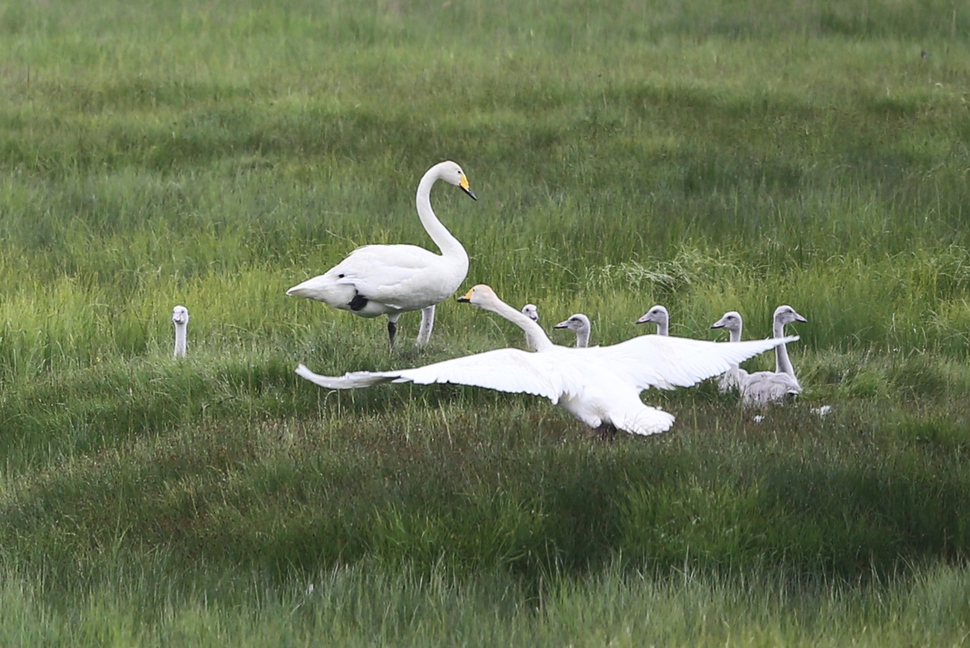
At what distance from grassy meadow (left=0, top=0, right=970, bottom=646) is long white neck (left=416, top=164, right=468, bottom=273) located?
0.55 metres

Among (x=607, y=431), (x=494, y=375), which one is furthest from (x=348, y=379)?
(x=607, y=431)

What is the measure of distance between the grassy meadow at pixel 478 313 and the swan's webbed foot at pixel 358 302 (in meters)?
0.28

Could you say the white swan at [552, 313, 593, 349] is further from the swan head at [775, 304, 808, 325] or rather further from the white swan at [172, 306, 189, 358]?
the white swan at [172, 306, 189, 358]

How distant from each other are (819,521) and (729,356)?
1.22 m

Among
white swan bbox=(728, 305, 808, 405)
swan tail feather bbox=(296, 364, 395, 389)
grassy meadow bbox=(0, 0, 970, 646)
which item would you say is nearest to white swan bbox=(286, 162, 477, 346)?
grassy meadow bbox=(0, 0, 970, 646)

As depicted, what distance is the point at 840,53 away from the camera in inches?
704

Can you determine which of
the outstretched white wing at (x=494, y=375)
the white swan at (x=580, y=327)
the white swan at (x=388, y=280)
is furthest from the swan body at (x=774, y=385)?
the white swan at (x=388, y=280)

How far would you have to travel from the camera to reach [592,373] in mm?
6066

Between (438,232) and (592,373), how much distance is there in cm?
243

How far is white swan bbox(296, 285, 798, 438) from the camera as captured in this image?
5488 millimetres

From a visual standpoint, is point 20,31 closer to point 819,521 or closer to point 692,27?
point 692,27

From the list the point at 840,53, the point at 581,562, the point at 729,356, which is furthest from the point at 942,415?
the point at 840,53

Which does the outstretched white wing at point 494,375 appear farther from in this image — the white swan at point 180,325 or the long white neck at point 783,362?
the white swan at point 180,325

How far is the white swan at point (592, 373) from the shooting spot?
549cm
